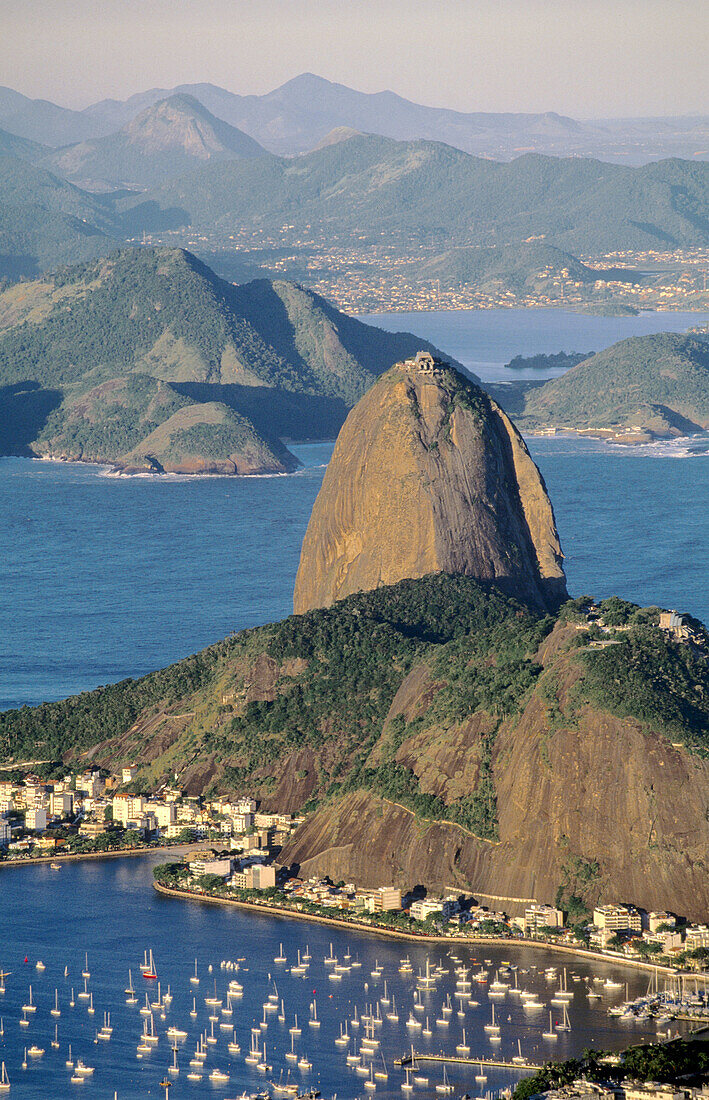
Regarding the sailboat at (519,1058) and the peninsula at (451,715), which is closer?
the sailboat at (519,1058)

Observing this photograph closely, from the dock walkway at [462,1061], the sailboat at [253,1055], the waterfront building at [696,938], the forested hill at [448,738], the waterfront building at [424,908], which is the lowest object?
the sailboat at [253,1055]

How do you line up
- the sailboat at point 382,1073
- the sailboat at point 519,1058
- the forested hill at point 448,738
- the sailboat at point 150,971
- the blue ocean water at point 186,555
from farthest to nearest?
the blue ocean water at point 186,555, the forested hill at point 448,738, the sailboat at point 150,971, the sailboat at point 519,1058, the sailboat at point 382,1073

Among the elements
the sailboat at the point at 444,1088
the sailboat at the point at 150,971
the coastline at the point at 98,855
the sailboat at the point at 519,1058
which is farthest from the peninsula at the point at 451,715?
the sailboat at the point at 444,1088

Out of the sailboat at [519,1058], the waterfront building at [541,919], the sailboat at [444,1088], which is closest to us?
the sailboat at [444,1088]

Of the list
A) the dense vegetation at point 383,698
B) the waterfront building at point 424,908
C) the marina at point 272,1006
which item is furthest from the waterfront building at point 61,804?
the waterfront building at point 424,908

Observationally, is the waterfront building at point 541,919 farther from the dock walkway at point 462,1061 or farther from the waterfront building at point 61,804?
the waterfront building at point 61,804

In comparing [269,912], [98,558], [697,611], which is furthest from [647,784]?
[98,558]

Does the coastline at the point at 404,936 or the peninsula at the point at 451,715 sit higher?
the peninsula at the point at 451,715

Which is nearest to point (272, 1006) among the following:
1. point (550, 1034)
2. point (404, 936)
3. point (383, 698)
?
point (404, 936)

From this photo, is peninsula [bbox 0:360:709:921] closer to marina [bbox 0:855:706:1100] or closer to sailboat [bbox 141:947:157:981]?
marina [bbox 0:855:706:1100]
